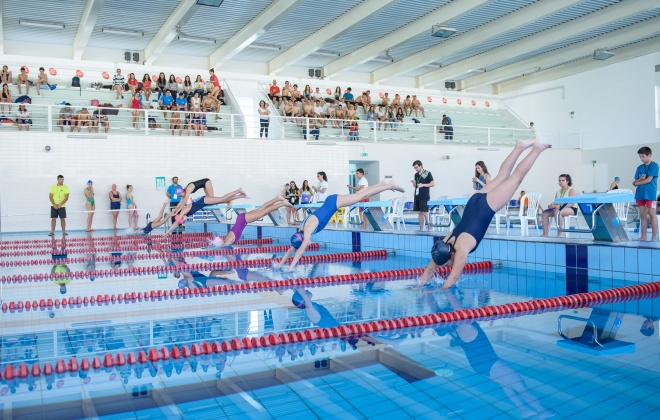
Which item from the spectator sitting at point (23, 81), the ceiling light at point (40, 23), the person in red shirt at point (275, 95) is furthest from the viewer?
the person in red shirt at point (275, 95)

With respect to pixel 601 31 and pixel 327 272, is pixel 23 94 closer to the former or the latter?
pixel 327 272

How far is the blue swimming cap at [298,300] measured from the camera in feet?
14.7

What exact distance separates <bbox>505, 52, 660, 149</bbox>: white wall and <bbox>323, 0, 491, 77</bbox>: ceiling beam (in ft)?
25.2

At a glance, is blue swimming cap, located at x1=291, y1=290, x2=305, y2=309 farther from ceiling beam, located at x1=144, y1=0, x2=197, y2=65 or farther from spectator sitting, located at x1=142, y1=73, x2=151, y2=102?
spectator sitting, located at x1=142, y1=73, x2=151, y2=102

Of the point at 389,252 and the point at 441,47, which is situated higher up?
the point at 441,47

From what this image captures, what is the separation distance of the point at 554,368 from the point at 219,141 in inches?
547

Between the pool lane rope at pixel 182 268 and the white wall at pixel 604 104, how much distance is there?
14656mm

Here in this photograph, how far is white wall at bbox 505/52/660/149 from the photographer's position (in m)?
18.6

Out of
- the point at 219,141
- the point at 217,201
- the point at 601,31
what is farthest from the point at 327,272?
the point at 601,31

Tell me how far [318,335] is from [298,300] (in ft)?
4.27

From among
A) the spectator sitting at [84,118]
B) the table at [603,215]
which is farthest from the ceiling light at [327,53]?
the table at [603,215]

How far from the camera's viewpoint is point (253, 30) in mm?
15953

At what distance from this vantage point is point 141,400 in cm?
245

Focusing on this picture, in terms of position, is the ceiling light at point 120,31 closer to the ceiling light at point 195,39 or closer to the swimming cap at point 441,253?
the ceiling light at point 195,39
